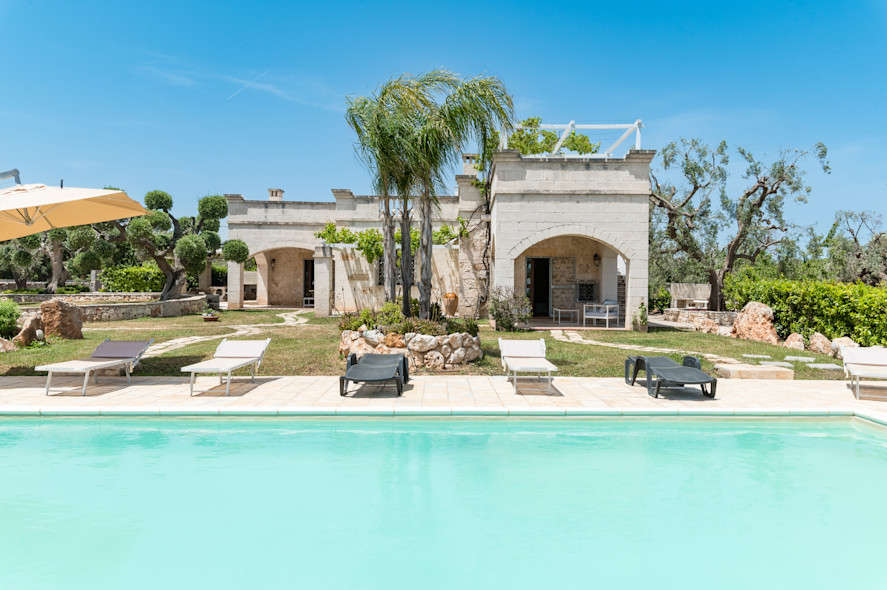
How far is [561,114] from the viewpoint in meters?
16.2

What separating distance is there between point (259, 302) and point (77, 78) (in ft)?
47.0

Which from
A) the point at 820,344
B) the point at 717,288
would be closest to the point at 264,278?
the point at 717,288

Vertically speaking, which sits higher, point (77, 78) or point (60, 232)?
point (77, 78)

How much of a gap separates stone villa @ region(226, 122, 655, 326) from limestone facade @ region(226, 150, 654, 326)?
37 mm

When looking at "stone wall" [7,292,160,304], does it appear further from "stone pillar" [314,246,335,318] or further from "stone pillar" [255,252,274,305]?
"stone pillar" [314,246,335,318]

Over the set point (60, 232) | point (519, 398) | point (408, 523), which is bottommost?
point (408, 523)

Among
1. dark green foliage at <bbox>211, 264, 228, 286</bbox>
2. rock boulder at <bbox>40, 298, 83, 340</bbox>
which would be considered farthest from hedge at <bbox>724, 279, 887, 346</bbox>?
dark green foliage at <bbox>211, 264, 228, 286</bbox>

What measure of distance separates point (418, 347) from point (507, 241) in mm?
7458

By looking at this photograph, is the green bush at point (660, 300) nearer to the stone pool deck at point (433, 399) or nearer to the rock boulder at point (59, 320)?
the stone pool deck at point (433, 399)

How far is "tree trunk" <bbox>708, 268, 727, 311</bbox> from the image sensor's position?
1938cm

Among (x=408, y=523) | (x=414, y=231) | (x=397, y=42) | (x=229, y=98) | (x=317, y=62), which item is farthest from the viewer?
(x=414, y=231)

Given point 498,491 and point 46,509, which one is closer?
point 46,509

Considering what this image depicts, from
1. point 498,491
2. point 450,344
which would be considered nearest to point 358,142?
point 450,344

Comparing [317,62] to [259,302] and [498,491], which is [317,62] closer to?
[498,491]
